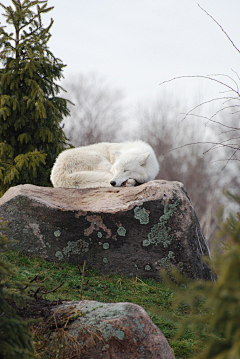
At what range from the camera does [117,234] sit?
4.77 meters

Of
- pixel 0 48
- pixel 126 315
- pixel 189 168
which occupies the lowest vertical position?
pixel 189 168

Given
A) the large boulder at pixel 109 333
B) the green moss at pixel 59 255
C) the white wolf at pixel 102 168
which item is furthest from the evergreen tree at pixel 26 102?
the large boulder at pixel 109 333

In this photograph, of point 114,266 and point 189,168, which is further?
point 189,168

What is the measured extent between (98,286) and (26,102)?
494 centimetres

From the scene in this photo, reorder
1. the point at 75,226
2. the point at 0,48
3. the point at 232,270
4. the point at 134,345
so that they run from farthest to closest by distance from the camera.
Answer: the point at 0,48 → the point at 75,226 → the point at 134,345 → the point at 232,270

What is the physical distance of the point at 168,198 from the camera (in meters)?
4.86

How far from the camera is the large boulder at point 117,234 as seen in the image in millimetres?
4730

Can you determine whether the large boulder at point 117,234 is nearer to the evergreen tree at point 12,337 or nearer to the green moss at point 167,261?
the green moss at point 167,261

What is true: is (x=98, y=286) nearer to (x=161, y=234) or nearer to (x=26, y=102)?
(x=161, y=234)

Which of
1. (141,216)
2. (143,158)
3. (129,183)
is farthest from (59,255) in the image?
(143,158)

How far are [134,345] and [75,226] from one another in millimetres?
2713

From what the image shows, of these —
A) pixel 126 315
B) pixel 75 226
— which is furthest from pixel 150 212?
pixel 126 315

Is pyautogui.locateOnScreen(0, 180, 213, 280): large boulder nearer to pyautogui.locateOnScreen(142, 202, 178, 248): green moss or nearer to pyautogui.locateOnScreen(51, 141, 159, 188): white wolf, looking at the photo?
pyautogui.locateOnScreen(142, 202, 178, 248): green moss

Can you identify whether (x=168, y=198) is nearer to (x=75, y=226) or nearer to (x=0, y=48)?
(x=75, y=226)
